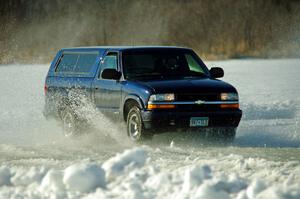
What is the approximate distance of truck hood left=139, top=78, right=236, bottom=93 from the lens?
12180 millimetres

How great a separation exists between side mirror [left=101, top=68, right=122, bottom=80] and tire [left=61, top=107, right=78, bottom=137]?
1510 millimetres


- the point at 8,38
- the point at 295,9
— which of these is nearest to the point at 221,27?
the point at 295,9

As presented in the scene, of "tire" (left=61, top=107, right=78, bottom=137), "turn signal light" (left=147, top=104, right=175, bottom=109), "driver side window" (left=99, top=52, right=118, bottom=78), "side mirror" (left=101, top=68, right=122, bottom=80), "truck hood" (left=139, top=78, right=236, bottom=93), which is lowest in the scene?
"tire" (left=61, top=107, right=78, bottom=137)

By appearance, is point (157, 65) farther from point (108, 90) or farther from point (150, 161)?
point (150, 161)

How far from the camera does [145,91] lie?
12180 millimetres

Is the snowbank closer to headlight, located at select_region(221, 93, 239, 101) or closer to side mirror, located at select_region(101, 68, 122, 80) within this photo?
headlight, located at select_region(221, 93, 239, 101)

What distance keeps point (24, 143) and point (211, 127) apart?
340 centimetres

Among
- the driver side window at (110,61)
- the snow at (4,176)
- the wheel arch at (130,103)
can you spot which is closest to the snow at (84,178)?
the snow at (4,176)

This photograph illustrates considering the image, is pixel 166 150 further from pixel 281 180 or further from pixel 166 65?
pixel 281 180

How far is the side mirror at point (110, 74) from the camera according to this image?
12.9m

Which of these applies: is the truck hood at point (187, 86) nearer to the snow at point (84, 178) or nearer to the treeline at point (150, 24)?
the snow at point (84, 178)

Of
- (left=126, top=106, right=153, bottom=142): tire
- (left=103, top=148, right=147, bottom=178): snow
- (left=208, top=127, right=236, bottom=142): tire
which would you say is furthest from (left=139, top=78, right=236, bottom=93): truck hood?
(left=103, top=148, right=147, bottom=178): snow

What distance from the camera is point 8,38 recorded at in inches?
4107

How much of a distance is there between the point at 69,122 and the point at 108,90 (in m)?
1.52
